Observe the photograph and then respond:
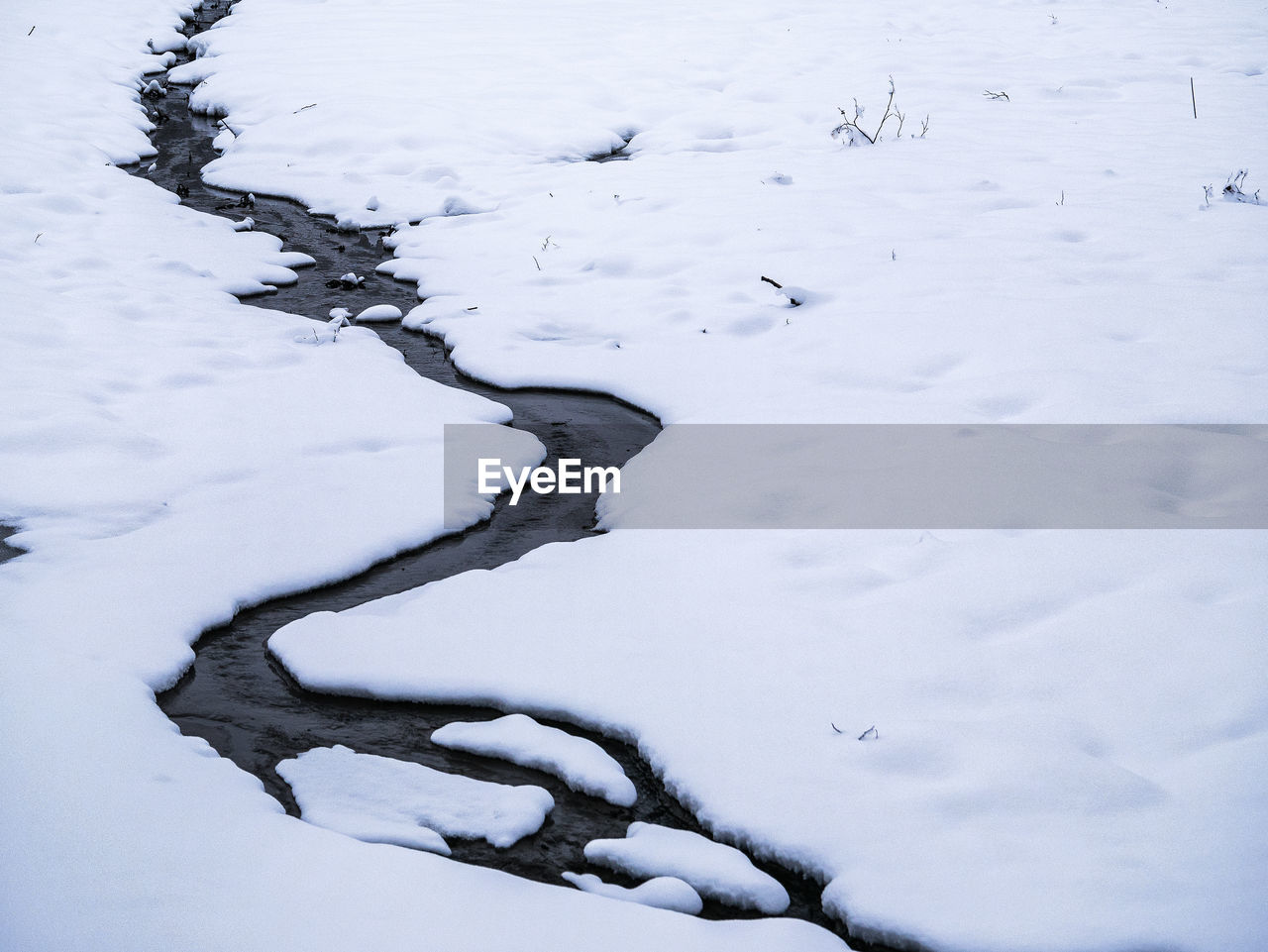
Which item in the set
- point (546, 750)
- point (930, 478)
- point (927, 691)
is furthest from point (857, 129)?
point (546, 750)

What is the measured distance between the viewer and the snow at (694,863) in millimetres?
2305

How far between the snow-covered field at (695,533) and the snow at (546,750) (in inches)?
4.0

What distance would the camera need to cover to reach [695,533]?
3639mm

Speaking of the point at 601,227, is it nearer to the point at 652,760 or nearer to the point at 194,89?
the point at 652,760

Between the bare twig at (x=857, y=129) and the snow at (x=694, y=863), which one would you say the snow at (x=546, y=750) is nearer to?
the snow at (x=694, y=863)

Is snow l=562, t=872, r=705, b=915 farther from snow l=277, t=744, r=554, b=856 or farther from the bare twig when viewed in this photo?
the bare twig

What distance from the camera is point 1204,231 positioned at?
5.46 m

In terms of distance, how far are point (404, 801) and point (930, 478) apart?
7.24 ft

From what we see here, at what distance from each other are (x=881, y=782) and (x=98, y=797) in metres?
1.94

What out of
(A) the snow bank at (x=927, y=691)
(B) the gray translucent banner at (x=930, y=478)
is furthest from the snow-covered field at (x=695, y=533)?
(B) the gray translucent banner at (x=930, y=478)

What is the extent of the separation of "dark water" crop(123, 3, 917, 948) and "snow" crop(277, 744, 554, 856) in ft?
0.14

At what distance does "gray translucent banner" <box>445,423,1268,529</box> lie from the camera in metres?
3.42

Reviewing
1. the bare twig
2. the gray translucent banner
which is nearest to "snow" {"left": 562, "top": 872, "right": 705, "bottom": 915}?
the gray translucent banner

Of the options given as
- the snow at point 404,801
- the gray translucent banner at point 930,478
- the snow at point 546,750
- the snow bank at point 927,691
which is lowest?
the snow at point 404,801
